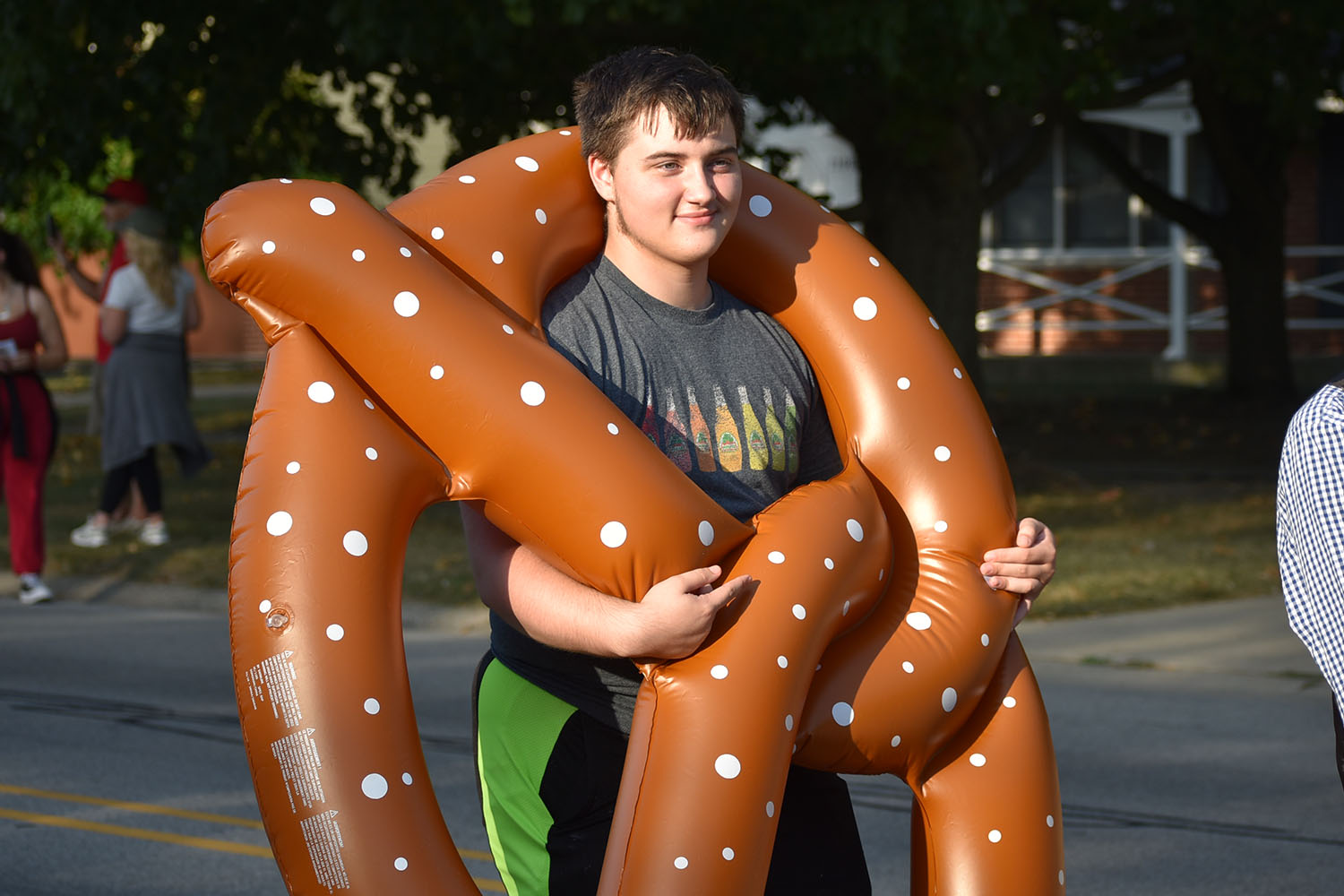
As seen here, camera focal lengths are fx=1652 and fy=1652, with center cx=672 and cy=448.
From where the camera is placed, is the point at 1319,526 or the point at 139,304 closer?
the point at 1319,526

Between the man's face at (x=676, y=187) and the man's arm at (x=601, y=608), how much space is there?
22.6 inches

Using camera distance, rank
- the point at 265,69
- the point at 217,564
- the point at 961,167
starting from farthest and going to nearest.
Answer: the point at 961,167
the point at 265,69
the point at 217,564

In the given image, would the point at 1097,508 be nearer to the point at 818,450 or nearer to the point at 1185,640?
the point at 1185,640

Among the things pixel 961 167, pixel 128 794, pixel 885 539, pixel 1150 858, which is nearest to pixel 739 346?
pixel 885 539

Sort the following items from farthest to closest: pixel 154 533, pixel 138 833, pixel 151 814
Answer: pixel 154 533
pixel 151 814
pixel 138 833

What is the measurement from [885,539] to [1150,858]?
2.53 meters

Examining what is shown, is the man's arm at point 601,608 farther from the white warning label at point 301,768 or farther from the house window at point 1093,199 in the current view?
the house window at point 1093,199

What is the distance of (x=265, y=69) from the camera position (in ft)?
39.5

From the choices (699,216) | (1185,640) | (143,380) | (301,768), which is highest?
(699,216)

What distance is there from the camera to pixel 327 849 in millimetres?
2664

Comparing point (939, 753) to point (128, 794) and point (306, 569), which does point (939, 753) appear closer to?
point (306, 569)

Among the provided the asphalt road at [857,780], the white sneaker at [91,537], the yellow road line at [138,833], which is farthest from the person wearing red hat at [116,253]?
the yellow road line at [138,833]

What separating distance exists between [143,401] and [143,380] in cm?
16

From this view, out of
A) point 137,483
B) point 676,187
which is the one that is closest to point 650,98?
point 676,187
